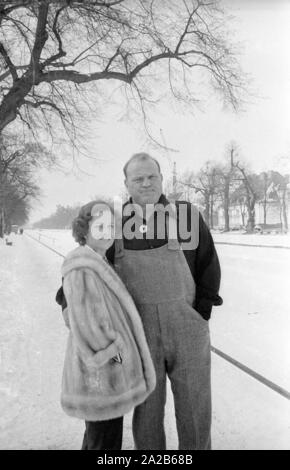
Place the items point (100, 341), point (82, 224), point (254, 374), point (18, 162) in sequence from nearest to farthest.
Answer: point (100, 341) → point (82, 224) → point (254, 374) → point (18, 162)

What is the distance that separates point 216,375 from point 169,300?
7.09 ft

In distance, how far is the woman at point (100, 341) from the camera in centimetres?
209

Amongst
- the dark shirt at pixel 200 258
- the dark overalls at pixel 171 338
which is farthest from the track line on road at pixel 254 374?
the dark shirt at pixel 200 258

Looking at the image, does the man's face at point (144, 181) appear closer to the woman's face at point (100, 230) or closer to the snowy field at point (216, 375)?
the woman's face at point (100, 230)

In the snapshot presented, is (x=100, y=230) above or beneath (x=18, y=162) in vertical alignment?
beneath

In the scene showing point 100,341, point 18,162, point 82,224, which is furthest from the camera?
point 18,162

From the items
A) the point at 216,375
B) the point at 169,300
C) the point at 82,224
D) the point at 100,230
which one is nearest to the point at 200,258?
the point at 169,300

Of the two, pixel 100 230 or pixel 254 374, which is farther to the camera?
pixel 254 374

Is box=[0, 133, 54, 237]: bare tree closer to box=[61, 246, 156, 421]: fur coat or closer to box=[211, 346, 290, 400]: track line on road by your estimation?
box=[211, 346, 290, 400]: track line on road

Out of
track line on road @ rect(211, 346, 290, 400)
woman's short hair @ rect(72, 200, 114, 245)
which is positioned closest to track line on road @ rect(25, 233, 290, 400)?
track line on road @ rect(211, 346, 290, 400)

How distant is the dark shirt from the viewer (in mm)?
2342

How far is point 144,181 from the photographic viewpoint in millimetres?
2355

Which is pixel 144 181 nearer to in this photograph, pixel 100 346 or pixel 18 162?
pixel 100 346
